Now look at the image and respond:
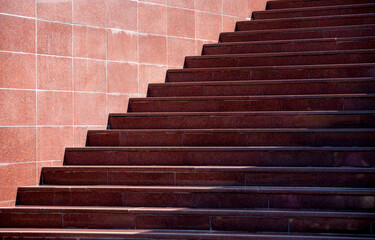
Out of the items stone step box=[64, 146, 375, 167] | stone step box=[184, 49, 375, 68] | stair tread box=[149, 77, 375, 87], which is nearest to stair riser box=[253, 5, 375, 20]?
stone step box=[184, 49, 375, 68]

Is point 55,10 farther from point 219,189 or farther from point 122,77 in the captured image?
point 219,189

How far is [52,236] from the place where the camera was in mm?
4695

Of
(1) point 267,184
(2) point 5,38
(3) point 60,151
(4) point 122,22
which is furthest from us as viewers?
(4) point 122,22

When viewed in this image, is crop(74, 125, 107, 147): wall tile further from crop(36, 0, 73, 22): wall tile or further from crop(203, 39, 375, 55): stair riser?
crop(203, 39, 375, 55): stair riser

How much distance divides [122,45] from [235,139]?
1952mm

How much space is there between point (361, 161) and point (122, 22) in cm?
A: 322

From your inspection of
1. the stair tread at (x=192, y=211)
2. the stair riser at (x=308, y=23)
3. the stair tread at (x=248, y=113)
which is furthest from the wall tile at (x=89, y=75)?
the stair riser at (x=308, y=23)

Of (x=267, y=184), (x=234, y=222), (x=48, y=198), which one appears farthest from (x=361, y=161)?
(x=48, y=198)

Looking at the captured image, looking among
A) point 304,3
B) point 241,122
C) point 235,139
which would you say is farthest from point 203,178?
point 304,3

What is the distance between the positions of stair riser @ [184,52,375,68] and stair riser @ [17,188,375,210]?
226 centimetres

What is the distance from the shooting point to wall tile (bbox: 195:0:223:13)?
741 centimetres

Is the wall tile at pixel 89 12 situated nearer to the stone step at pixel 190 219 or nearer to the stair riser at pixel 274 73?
the stair riser at pixel 274 73

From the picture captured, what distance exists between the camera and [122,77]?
6.52 metres

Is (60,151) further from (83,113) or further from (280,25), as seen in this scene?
(280,25)
